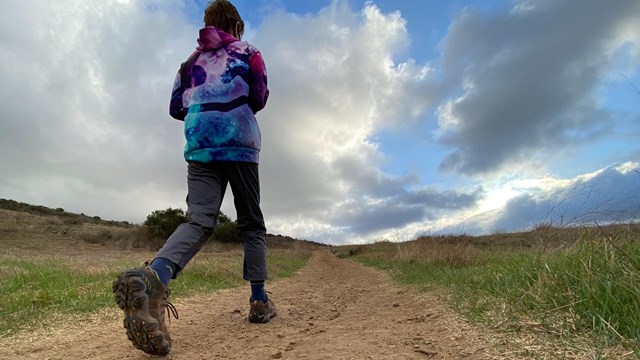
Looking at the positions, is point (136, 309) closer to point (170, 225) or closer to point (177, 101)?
point (177, 101)

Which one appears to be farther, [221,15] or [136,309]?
[221,15]

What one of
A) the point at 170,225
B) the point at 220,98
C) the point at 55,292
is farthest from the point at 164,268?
the point at 170,225

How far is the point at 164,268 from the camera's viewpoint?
2.39 m

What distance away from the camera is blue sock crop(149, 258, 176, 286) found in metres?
2.35

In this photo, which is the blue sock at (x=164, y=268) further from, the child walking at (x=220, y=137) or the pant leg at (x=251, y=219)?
the pant leg at (x=251, y=219)

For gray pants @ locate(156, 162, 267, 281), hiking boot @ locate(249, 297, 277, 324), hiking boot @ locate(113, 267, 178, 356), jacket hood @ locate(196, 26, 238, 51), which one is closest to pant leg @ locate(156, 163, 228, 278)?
gray pants @ locate(156, 162, 267, 281)

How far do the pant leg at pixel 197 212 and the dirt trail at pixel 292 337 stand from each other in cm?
59

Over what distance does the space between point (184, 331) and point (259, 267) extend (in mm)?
722

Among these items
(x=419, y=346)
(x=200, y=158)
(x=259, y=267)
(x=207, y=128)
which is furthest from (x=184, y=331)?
(x=419, y=346)

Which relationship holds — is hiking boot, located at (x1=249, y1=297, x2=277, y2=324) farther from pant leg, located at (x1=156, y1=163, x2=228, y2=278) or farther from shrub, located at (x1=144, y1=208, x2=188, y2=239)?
shrub, located at (x1=144, y1=208, x2=188, y2=239)

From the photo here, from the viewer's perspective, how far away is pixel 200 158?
2834mm

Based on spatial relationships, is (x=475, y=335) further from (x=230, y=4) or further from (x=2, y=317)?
(x=2, y=317)

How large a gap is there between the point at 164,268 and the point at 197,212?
46 centimetres

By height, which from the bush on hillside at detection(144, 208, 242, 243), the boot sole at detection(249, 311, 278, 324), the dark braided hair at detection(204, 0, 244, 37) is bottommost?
the boot sole at detection(249, 311, 278, 324)
